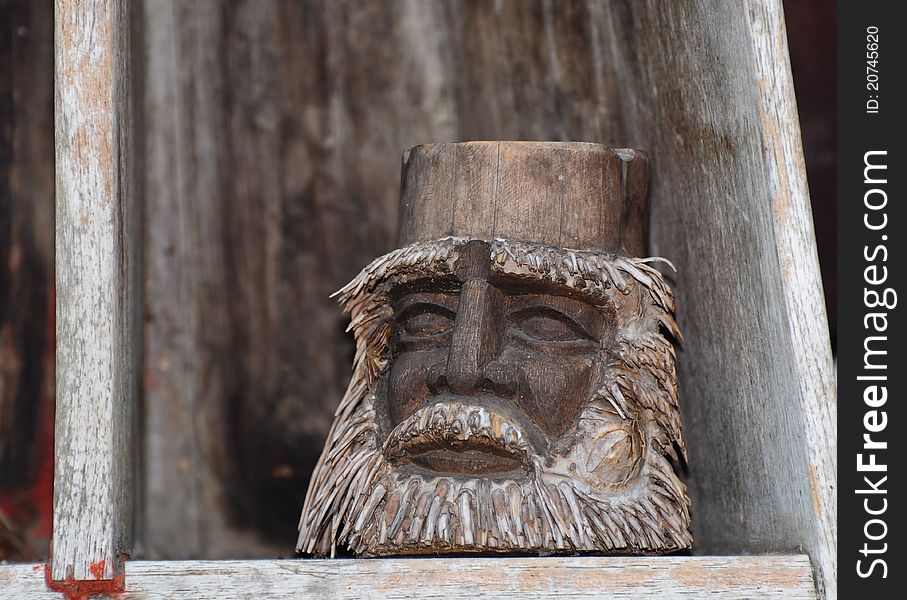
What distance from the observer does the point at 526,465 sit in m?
1.51

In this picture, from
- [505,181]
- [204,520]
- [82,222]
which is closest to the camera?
[82,222]

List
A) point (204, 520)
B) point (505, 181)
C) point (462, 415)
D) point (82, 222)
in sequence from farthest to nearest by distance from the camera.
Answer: point (204, 520) < point (505, 181) < point (462, 415) < point (82, 222)

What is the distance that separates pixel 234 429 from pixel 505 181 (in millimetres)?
953

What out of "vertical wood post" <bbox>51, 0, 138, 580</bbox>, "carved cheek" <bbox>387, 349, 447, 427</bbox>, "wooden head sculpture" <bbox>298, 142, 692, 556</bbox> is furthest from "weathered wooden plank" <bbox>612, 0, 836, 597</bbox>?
"vertical wood post" <bbox>51, 0, 138, 580</bbox>

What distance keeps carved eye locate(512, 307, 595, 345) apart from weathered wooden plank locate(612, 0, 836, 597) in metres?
0.23

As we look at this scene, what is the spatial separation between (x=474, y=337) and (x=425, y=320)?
150 millimetres

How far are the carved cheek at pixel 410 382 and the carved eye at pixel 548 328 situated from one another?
0.12 m

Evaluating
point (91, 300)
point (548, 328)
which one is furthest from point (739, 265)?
point (91, 300)

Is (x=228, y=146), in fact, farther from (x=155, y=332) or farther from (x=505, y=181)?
(x=505, y=181)

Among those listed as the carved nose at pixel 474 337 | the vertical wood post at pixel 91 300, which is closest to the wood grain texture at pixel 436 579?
the vertical wood post at pixel 91 300

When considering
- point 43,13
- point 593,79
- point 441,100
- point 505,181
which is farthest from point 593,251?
point 43,13

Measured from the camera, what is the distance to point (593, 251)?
5.33 ft

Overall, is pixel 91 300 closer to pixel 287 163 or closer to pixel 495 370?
pixel 495 370

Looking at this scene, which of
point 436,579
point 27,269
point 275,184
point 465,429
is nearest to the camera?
point 436,579
